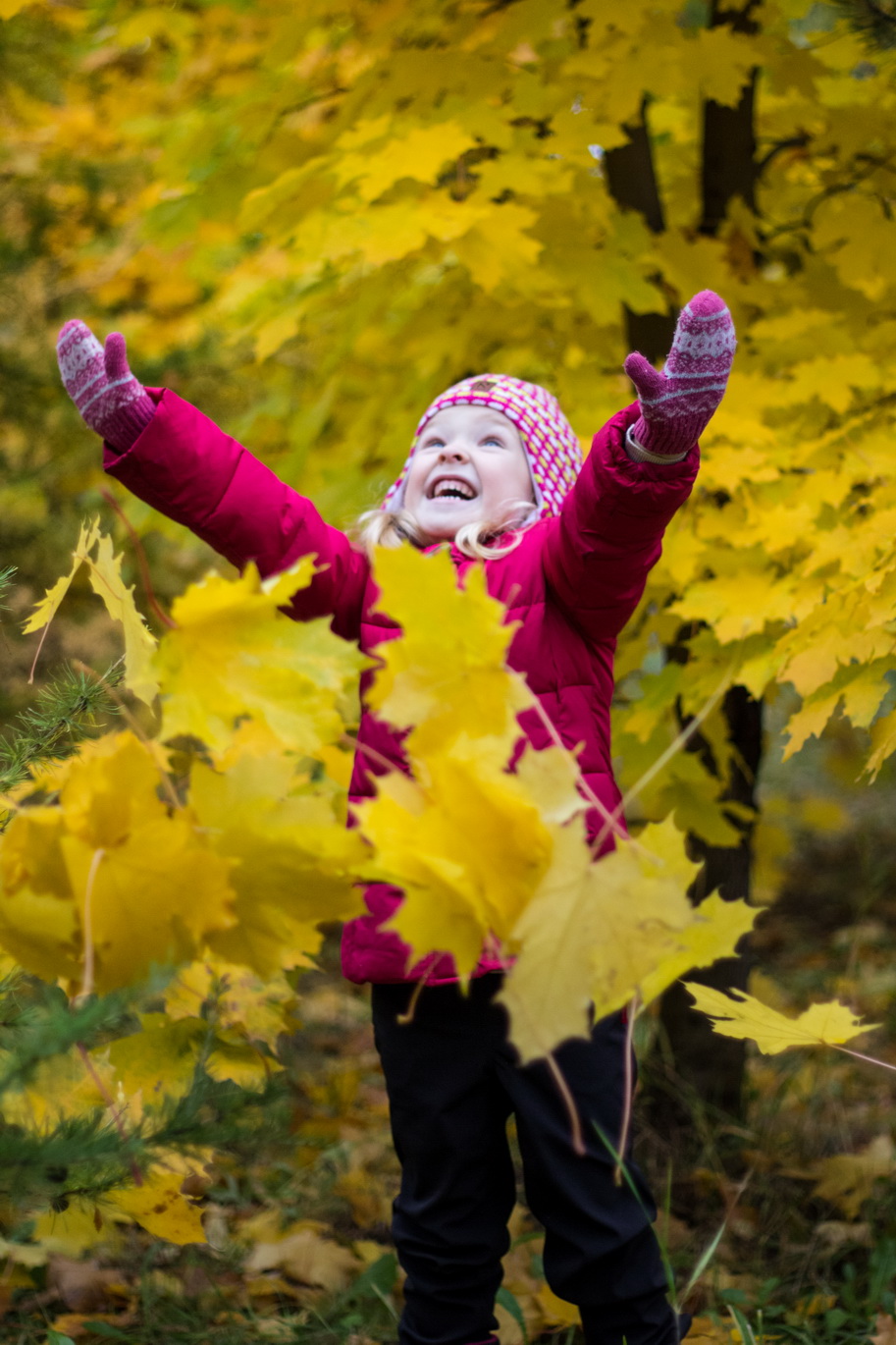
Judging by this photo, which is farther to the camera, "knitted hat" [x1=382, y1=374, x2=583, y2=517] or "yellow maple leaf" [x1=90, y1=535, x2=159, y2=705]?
"knitted hat" [x1=382, y1=374, x2=583, y2=517]

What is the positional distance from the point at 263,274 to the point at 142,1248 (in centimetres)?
210

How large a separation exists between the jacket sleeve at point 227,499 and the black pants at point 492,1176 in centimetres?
60

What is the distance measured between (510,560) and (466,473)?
0.16m

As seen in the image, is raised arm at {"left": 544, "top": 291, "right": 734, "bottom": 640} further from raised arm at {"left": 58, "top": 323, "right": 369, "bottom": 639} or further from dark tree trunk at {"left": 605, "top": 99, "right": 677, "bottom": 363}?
dark tree trunk at {"left": 605, "top": 99, "right": 677, "bottom": 363}

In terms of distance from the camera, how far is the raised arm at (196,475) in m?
1.27

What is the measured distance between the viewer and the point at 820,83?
2416 millimetres

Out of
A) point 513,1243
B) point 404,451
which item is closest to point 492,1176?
point 513,1243

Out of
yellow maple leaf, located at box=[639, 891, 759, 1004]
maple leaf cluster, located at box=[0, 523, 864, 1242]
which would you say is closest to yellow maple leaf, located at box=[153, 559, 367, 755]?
maple leaf cluster, located at box=[0, 523, 864, 1242]

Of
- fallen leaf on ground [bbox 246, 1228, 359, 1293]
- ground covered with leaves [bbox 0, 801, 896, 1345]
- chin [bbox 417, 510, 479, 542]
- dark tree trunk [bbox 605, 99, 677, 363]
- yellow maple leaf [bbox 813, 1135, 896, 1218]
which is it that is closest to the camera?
chin [bbox 417, 510, 479, 542]

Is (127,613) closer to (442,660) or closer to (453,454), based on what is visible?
(442,660)

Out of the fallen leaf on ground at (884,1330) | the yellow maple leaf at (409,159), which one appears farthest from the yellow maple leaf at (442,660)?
the fallen leaf on ground at (884,1330)

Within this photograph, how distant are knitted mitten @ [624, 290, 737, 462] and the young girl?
0.12 meters

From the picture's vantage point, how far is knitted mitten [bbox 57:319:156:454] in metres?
1.26

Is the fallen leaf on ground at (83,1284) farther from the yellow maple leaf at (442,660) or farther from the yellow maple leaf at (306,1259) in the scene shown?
the yellow maple leaf at (442,660)
